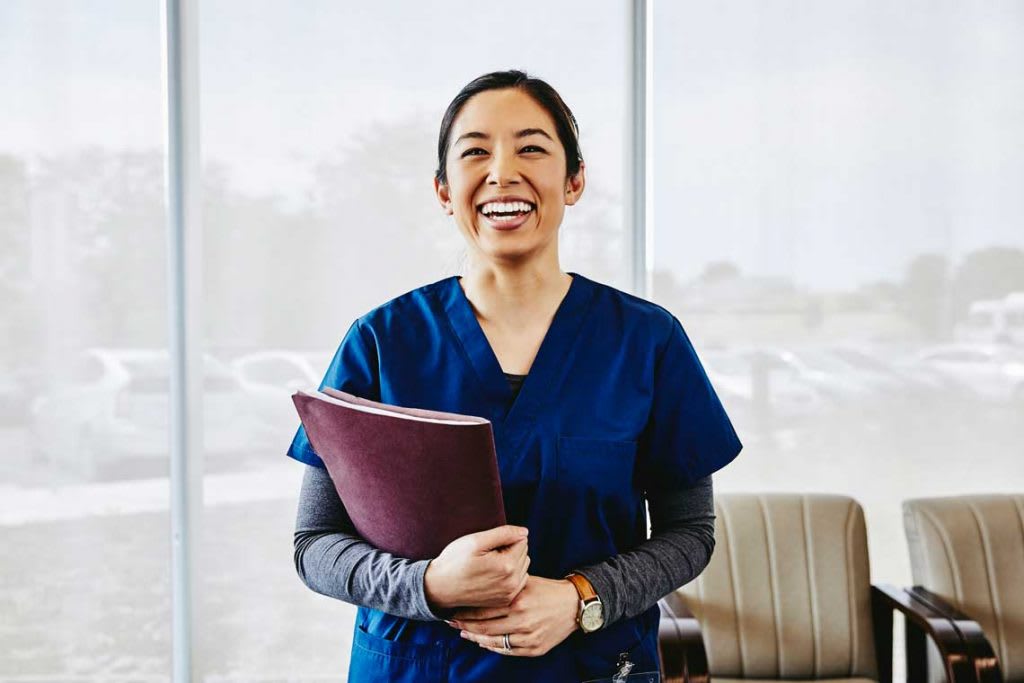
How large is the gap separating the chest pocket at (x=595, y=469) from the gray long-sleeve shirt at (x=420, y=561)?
0.07m

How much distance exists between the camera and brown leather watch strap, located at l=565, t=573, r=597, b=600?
1.01 m

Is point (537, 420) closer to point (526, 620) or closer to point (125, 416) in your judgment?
point (526, 620)

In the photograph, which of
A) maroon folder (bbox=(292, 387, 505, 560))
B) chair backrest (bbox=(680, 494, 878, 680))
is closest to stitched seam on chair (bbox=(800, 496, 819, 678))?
chair backrest (bbox=(680, 494, 878, 680))

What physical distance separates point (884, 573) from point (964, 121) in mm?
1308

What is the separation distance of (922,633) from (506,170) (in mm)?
1698

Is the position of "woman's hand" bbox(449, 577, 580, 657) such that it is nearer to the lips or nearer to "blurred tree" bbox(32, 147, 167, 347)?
the lips

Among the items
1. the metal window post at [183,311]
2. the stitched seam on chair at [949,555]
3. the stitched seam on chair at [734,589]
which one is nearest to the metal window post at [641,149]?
the stitched seam on chair at [734,589]

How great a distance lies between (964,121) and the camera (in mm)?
2619

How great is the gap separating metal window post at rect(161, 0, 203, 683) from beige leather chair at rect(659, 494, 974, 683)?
1263 mm

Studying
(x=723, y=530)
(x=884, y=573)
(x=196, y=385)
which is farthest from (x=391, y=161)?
(x=884, y=573)

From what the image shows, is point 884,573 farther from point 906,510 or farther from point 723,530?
point 723,530

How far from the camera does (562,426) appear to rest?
3.52 ft

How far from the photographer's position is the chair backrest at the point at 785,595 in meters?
2.19

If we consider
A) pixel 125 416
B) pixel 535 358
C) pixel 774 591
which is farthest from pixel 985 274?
pixel 125 416
